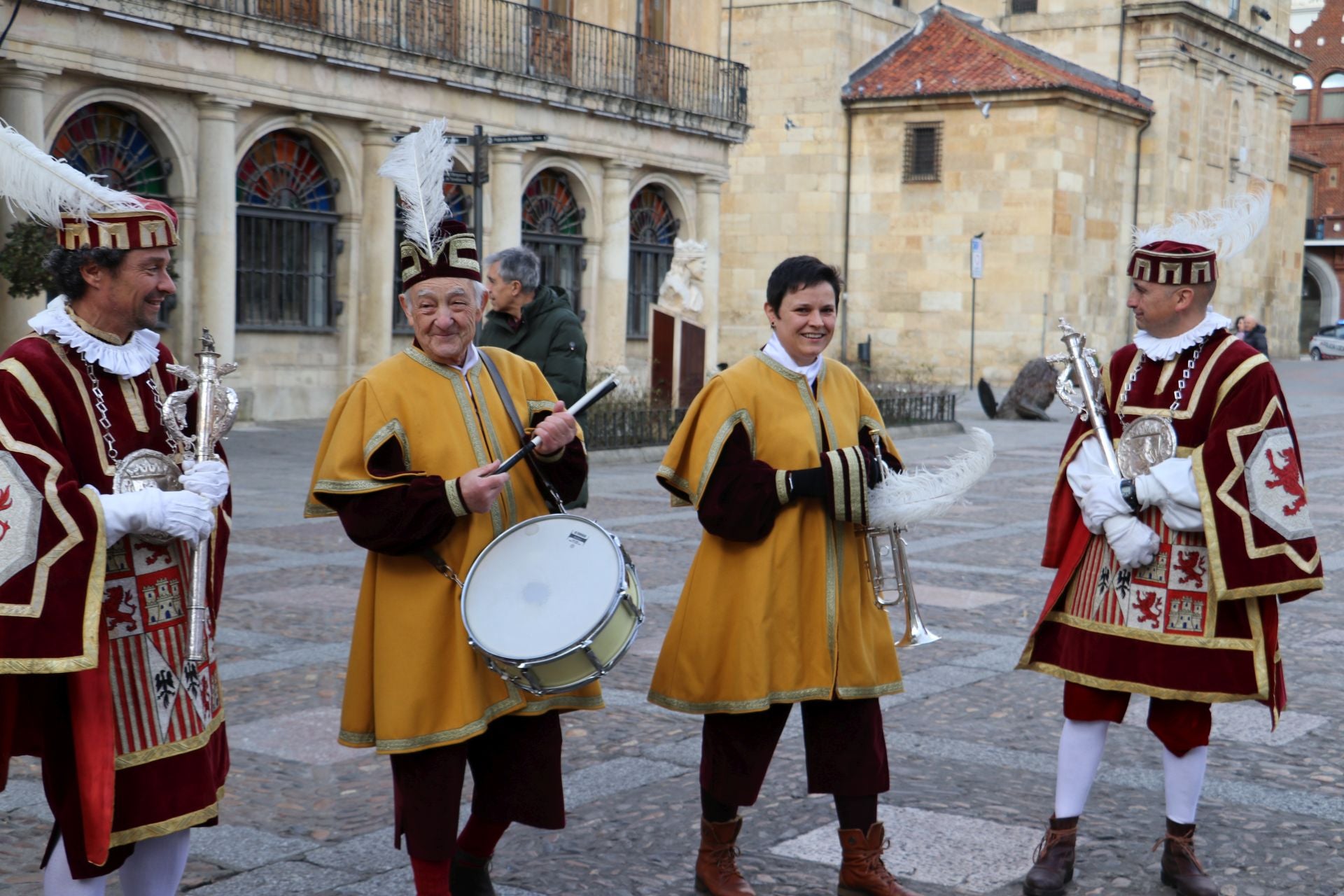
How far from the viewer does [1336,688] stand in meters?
7.01

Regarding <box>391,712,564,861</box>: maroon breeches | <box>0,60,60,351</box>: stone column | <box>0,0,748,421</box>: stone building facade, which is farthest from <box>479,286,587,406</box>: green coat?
<box>0,60,60,351</box>: stone column

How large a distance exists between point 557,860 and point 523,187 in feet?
67.1

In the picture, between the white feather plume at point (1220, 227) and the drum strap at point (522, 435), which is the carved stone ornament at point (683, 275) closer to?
the white feather plume at point (1220, 227)

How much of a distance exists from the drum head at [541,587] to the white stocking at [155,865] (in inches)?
32.2

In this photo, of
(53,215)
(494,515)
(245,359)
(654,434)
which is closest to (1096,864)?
(494,515)

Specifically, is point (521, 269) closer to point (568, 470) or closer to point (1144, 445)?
point (568, 470)

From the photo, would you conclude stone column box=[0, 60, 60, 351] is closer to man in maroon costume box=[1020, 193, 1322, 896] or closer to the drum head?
the drum head

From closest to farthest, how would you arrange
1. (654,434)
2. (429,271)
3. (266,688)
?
(429,271) < (266,688) < (654,434)

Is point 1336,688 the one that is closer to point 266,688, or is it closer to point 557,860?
point 557,860

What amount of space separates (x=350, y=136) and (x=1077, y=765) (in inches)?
730

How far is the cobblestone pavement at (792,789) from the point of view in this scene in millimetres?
4590

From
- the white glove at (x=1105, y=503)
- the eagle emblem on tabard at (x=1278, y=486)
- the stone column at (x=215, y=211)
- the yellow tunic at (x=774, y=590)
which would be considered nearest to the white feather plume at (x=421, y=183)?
the yellow tunic at (x=774, y=590)

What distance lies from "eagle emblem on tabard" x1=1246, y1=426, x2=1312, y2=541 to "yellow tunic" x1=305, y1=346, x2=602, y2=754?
6.18 ft

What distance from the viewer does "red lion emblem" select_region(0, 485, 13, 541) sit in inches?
131
